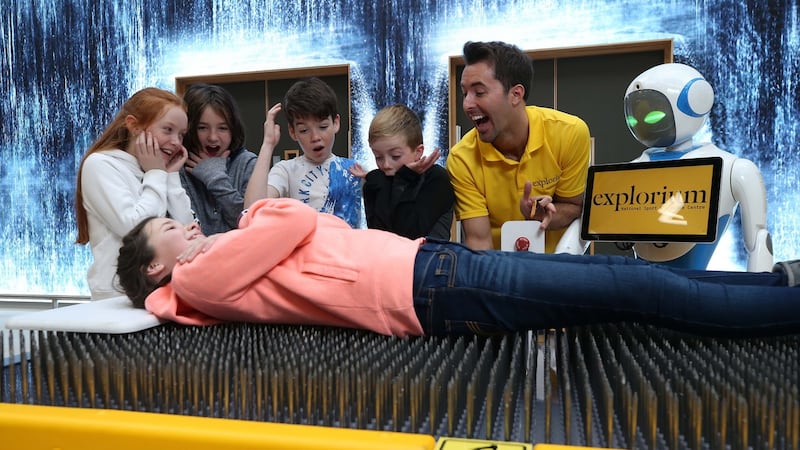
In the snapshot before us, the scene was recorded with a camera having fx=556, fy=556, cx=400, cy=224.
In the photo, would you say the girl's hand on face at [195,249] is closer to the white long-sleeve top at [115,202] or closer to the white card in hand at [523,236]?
the white long-sleeve top at [115,202]

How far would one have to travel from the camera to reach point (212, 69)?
4.11 meters

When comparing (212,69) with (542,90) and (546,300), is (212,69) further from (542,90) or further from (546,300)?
(546,300)

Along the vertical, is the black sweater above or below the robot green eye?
below

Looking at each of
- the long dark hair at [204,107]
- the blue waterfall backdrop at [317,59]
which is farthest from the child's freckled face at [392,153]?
the blue waterfall backdrop at [317,59]

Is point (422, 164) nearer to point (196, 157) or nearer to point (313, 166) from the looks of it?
point (313, 166)

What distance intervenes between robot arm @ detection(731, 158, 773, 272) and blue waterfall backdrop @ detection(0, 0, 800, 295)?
2.00 meters

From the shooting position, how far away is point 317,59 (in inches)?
154

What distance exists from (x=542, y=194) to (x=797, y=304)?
87 centimetres

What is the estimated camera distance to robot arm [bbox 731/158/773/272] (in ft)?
5.22

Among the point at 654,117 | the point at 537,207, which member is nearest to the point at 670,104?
the point at 654,117

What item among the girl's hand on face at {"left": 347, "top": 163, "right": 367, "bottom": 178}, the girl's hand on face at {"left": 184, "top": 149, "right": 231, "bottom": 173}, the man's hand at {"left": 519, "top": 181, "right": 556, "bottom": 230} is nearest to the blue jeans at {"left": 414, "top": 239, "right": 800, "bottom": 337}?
the man's hand at {"left": 519, "top": 181, "right": 556, "bottom": 230}

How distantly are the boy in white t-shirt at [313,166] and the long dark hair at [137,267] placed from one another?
1.83 ft

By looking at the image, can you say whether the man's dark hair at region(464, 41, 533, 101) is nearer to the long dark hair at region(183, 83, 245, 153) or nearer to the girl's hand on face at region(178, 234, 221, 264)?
the long dark hair at region(183, 83, 245, 153)

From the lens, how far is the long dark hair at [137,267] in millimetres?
1349
